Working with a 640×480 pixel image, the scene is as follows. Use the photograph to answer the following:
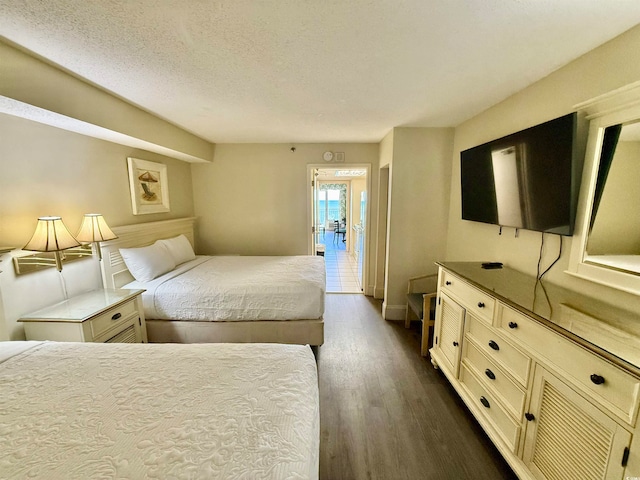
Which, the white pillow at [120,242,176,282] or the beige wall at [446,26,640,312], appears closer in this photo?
the beige wall at [446,26,640,312]

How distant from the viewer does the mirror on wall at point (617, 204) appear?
121cm

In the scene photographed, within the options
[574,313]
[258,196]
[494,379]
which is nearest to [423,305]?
[494,379]

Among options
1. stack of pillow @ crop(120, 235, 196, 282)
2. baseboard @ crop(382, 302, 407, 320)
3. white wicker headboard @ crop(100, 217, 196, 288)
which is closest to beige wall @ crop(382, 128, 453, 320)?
baseboard @ crop(382, 302, 407, 320)

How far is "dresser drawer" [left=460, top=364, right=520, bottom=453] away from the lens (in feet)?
4.40

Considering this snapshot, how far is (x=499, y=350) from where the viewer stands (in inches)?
57.4

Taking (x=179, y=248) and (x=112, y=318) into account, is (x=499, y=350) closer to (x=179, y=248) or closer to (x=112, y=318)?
(x=112, y=318)

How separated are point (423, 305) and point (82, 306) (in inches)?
113

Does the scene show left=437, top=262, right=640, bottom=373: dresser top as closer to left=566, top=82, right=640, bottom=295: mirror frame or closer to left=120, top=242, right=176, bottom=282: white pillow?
left=566, top=82, right=640, bottom=295: mirror frame

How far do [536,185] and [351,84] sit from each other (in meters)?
1.44

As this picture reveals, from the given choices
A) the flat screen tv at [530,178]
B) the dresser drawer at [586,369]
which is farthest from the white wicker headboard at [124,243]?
the flat screen tv at [530,178]

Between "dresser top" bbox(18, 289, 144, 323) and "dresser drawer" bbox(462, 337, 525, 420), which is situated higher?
"dresser top" bbox(18, 289, 144, 323)

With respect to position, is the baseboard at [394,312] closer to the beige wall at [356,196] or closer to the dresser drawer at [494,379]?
the dresser drawer at [494,379]

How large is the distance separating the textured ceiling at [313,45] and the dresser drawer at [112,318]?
5.46 ft

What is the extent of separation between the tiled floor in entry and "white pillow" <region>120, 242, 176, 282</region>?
249 centimetres
